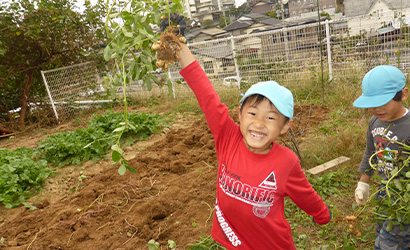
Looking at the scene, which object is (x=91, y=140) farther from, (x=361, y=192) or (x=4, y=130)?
(x=361, y=192)

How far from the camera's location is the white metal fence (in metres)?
6.05

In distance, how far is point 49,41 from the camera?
745 cm

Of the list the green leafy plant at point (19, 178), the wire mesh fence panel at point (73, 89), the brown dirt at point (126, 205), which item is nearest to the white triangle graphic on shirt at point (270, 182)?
the brown dirt at point (126, 205)

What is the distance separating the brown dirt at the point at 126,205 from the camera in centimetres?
273

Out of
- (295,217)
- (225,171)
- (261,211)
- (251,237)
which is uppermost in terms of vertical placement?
(225,171)

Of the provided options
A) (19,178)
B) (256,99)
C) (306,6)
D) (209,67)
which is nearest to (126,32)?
(256,99)

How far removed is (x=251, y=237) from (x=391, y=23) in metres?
6.40

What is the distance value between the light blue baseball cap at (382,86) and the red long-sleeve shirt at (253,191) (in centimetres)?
72

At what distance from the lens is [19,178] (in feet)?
13.0

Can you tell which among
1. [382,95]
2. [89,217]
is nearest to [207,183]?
[89,217]

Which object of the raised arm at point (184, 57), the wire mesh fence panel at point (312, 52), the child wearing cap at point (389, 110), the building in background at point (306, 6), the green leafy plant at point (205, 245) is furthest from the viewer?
the building in background at point (306, 6)

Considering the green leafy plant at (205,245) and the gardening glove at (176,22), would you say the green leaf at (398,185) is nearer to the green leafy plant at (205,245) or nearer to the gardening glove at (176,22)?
the gardening glove at (176,22)

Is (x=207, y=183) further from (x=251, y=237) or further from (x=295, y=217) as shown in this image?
(x=251, y=237)

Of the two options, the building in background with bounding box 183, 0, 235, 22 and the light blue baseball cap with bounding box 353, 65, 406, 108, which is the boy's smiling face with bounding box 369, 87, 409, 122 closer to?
the light blue baseball cap with bounding box 353, 65, 406, 108
